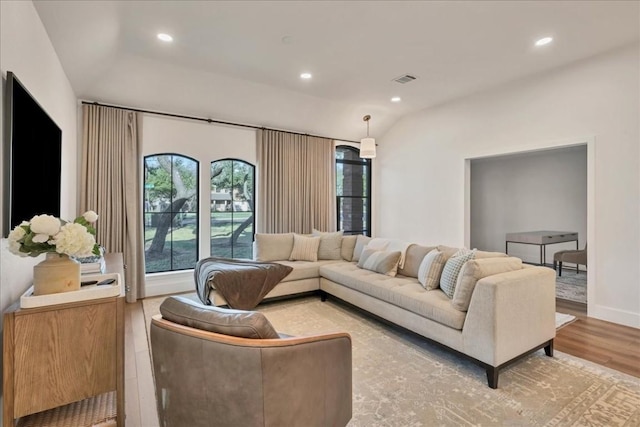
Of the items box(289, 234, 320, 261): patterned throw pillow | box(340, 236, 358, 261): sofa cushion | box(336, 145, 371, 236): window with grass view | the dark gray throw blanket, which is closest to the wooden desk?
box(336, 145, 371, 236): window with grass view

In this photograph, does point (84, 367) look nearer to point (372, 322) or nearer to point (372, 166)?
point (372, 322)

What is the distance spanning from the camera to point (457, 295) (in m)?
2.59

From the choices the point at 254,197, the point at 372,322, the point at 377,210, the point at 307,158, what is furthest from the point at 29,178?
the point at 377,210

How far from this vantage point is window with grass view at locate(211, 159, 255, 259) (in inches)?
206

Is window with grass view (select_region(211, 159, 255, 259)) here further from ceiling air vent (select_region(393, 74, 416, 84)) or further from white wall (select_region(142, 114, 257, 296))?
ceiling air vent (select_region(393, 74, 416, 84))

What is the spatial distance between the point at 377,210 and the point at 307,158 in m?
2.01

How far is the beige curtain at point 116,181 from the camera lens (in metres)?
4.09

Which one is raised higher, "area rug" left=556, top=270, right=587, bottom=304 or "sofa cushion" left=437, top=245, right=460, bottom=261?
"sofa cushion" left=437, top=245, right=460, bottom=261

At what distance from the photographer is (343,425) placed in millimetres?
1541

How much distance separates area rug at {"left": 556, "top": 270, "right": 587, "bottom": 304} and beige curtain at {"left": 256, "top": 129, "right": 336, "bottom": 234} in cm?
392

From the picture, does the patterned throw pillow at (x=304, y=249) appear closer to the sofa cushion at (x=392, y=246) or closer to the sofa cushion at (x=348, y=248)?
the sofa cushion at (x=348, y=248)

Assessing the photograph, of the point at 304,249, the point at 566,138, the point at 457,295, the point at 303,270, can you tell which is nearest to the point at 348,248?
the point at 304,249

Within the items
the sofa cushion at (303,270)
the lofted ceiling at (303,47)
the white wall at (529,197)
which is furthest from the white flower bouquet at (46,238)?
the white wall at (529,197)

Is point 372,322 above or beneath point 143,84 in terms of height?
beneath
